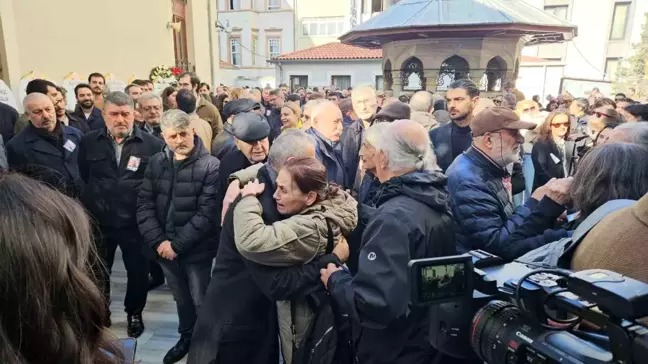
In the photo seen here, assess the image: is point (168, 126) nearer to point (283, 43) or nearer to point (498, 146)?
point (498, 146)

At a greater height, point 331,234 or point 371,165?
point 371,165

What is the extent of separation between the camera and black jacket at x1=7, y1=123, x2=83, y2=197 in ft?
11.9

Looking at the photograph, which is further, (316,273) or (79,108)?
(79,108)

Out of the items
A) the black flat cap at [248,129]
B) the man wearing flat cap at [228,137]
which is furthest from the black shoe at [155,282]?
the black flat cap at [248,129]

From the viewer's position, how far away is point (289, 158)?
2211mm

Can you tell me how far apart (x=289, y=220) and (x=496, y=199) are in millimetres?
1229

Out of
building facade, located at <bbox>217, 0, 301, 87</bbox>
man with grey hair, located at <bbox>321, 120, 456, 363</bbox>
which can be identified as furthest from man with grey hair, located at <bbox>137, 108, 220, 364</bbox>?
building facade, located at <bbox>217, 0, 301, 87</bbox>

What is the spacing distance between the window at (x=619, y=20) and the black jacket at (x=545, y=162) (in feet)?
96.5

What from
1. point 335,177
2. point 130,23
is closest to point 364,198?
point 335,177

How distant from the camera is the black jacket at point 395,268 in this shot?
1.78 meters

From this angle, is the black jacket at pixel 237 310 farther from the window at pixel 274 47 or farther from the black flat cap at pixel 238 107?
the window at pixel 274 47

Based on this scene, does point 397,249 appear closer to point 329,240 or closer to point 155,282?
point 329,240

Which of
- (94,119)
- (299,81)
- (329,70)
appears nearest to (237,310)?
(94,119)

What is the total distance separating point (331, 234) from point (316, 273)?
0.63 feet
